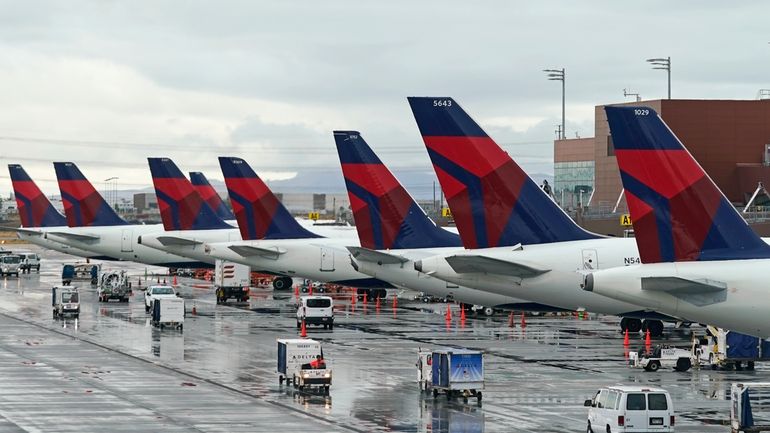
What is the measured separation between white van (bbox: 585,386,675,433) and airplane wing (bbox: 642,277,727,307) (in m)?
2.82

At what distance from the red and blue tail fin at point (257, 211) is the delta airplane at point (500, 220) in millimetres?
42918

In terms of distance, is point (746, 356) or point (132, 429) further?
point (746, 356)

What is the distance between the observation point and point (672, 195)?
123ft

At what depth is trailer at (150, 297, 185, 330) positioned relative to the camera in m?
74.4

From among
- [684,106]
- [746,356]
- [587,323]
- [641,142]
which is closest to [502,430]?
[641,142]

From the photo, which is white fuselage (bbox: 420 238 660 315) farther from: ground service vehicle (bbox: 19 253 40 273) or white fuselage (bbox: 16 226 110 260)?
ground service vehicle (bbox: 19 253 40 273)

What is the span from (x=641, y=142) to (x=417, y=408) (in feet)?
39.8

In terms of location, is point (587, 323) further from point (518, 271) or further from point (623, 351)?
point (518, 271)

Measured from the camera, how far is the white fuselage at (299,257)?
295 feet

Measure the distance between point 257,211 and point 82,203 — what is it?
35.1 metres

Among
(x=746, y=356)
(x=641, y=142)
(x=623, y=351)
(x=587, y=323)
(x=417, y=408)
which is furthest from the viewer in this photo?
(x=587, y=323)

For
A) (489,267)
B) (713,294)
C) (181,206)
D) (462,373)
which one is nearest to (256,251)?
(181,206)

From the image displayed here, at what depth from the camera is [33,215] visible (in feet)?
452

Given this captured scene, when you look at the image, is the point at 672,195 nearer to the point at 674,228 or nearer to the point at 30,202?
the point at 674,228
